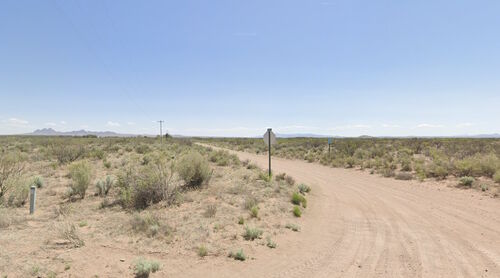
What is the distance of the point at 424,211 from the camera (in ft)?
30.5

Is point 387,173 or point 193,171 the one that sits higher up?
point 193,171

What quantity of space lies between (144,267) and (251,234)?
8.54ft

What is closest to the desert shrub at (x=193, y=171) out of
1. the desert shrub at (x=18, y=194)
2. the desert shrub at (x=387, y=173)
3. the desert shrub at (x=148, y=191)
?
the desert shrub at (x=148, y=191)

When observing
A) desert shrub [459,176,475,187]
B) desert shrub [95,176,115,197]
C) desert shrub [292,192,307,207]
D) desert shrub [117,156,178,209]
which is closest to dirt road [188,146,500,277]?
desert shrub [292,192,307,207]

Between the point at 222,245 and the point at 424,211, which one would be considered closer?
the point at 222,245

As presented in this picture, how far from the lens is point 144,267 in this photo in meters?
4.82

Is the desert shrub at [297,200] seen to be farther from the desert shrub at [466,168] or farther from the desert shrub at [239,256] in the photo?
the desert shrub at [466,168]

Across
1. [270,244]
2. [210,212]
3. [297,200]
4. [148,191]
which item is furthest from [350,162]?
[270,244]

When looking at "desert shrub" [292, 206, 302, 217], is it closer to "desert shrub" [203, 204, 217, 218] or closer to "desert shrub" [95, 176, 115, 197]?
"desert shrub" [203, 204, 217, 218]

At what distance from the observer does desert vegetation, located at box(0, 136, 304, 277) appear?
5.33 metres

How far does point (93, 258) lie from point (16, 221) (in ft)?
12.2

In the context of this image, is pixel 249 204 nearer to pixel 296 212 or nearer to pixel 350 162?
pixel 296 212

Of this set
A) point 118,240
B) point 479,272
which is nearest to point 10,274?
point 118,240

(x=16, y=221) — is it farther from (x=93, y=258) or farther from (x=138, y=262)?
(x=138, y=262)
